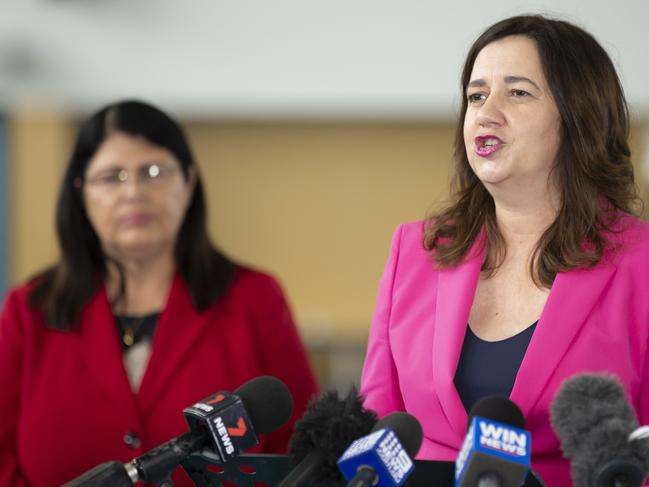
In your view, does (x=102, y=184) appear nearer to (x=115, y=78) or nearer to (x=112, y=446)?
(x=112, y=446)

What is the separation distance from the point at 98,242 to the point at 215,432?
64.7 inches

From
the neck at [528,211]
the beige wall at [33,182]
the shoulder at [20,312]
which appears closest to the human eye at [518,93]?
the neck at [528,211]

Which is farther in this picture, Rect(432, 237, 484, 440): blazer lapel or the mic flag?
Rect(432, 237, 484, 440): blazer lapel

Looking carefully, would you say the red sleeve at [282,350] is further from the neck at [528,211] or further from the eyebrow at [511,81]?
the eyebrow at [511,81]

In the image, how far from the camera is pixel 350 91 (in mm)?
5867

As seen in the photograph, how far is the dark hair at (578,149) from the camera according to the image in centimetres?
172

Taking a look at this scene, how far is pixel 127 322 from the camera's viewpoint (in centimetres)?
268

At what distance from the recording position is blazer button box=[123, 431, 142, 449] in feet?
8.07

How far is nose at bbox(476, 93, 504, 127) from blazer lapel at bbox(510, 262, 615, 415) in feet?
1.00

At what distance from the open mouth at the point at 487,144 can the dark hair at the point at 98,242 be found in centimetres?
116

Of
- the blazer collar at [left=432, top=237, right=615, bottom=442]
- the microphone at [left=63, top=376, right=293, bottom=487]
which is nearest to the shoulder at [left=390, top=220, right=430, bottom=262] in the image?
the blazer collar at [left=432, top=237, right=615, bottom=442]

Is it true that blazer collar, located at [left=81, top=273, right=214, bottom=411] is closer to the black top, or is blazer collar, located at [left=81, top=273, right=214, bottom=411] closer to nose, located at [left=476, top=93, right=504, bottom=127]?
the black top

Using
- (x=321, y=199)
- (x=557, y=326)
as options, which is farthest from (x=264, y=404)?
(x=321, y=199)

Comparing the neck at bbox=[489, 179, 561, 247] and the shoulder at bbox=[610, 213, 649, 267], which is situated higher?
the neck at bbox=[489, 179, 561, 247]
